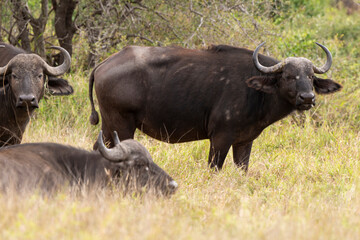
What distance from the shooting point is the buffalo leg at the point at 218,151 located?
6.75 metres

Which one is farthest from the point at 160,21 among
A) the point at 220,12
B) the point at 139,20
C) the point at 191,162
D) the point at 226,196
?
the point at 226,196

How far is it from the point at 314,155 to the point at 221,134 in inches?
77.8

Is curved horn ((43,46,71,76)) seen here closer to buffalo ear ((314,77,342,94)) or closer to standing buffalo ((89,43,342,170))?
standing buffalo ((89,43,342,170))

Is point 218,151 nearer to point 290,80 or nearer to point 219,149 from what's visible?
point 219,149

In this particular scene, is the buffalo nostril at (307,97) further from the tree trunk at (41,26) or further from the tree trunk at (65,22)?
the tree trunk at (65,22)

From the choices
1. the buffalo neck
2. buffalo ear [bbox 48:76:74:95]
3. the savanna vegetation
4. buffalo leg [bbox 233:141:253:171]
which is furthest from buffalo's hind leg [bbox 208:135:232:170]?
the buffalo neck

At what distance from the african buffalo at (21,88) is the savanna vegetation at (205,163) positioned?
3.07 ft

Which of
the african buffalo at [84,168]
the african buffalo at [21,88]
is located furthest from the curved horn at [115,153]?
the african buffalo at [21,88]

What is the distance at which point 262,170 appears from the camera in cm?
729

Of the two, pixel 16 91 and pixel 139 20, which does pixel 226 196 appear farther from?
pixel 139 20

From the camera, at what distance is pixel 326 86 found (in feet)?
23.4

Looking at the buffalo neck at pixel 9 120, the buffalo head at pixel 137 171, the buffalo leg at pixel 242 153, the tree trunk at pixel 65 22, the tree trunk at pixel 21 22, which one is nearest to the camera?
the buffalo head at pixel 137 171

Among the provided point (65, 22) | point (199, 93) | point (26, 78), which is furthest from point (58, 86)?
point (65, 22)

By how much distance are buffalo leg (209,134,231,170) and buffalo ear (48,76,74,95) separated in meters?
1.91
